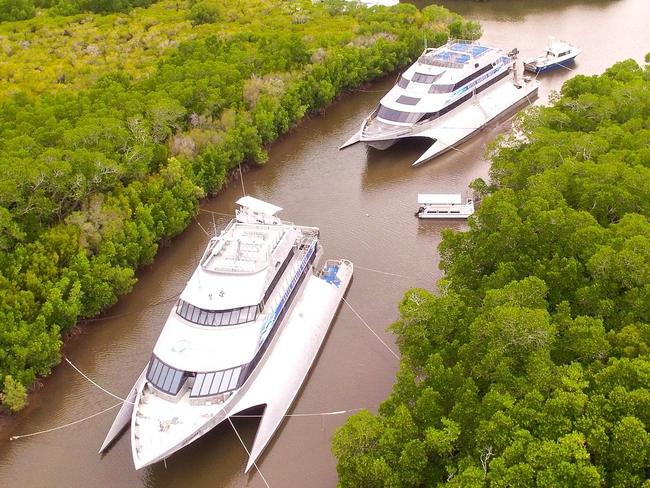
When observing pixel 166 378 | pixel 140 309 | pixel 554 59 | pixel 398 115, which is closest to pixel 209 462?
pixel 166 378

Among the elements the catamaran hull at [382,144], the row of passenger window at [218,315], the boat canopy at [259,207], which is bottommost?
the catamaran hull at [382,144]

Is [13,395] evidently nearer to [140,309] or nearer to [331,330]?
[140,309]

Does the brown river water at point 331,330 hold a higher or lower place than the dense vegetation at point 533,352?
lower

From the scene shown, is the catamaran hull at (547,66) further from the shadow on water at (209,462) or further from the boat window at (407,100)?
the shadow on water at (209,462)

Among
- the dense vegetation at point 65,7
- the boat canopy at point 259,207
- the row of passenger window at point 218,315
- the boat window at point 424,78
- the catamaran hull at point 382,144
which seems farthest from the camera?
the dense vegetation at point 65,7

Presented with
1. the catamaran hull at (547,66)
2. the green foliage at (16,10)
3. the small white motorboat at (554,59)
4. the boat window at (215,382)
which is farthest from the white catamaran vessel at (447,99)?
the green foliage at (16,10)

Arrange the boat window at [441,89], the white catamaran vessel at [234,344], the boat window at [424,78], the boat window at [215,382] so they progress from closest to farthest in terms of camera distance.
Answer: the white catamaran vessel at [234,344] < the boat window at [215,382] < the boat window at [441,89] < the boat window at [424,78]
